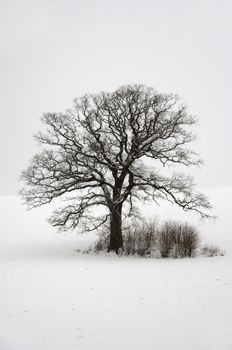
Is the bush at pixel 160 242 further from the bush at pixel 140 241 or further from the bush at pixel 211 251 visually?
the bush at pixel 211 251

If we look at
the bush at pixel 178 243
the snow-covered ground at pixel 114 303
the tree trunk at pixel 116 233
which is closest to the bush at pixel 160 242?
the bush at pixel 178 243

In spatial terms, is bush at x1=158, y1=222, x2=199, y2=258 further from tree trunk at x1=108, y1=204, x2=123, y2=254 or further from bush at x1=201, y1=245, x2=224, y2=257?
Answer: tree trunk at x1=108, y1=204, x2=123, y2=254

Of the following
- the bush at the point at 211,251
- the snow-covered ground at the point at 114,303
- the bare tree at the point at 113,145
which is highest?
the bare tree at the point at 113,145

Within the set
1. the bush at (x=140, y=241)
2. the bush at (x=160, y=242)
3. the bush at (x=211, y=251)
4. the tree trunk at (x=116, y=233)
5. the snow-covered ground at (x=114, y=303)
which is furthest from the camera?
the tree trunk at (x=116, y=233)

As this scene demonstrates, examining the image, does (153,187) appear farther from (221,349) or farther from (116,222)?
(221,349)

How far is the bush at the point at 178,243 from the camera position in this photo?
2420cm

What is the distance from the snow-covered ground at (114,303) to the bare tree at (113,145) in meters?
4.84

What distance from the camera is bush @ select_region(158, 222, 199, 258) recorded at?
24203 mm

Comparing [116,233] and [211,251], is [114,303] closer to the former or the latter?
[116,233]

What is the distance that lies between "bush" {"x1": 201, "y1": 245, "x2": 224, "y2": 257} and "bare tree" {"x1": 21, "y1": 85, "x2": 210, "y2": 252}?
2.28m

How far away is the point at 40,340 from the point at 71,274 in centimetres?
836

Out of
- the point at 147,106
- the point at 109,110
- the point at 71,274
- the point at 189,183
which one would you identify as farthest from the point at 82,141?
the point at 71,274

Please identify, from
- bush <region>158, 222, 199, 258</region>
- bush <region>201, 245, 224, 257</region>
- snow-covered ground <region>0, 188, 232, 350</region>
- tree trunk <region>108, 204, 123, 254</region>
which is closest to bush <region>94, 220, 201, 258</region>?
bush <region>158, 222, 199, 258</region>

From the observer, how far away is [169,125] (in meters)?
24.7
